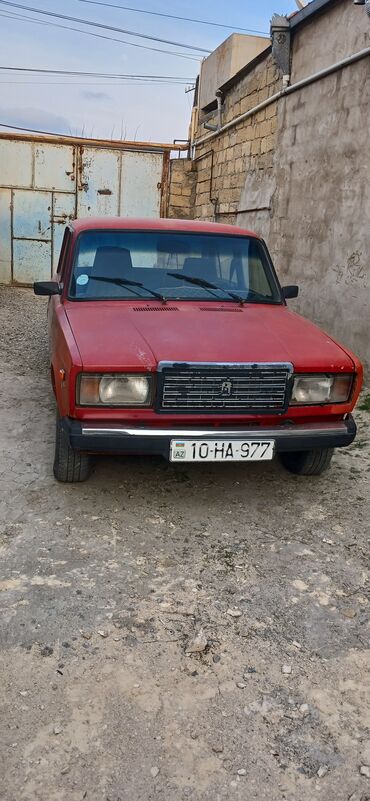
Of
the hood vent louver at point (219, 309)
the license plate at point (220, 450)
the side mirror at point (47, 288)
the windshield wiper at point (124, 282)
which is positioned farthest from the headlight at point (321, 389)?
the side mirror at point (47, 288)

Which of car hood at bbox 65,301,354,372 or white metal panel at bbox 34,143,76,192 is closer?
car hood at bbox 65,301,354,372

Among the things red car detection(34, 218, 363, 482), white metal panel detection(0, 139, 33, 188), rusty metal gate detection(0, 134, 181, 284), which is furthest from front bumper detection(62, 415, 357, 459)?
white metal panel detection(0, 139, 33, 188)

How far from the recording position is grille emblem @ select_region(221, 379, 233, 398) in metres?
3.18

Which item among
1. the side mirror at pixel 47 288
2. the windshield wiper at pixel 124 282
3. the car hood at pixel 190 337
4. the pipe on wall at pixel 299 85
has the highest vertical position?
the pipe on wall at pixel 299 85

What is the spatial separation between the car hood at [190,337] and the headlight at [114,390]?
0.07m

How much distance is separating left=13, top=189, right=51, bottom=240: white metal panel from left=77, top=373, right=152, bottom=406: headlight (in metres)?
10.9

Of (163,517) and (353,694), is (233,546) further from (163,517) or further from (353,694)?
(353,694)

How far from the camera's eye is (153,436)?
10.3 ft

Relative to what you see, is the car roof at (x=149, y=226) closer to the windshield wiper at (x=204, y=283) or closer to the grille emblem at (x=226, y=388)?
the windshield wiper at (x=204, y=283)

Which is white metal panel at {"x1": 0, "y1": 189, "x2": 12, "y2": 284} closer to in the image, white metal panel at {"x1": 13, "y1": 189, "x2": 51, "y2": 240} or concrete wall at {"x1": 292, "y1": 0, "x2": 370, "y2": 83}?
white metal panel at {"x1": 13, "y1": 189, "x2": 51, "y2": 240}

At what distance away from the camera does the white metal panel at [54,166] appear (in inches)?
503

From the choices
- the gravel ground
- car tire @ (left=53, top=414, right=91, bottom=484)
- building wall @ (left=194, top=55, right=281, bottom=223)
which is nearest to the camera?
the gravel ground

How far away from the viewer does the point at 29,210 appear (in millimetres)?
12977

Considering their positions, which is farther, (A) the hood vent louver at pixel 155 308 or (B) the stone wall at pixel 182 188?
(B) the stone wall at pixel 182 188
